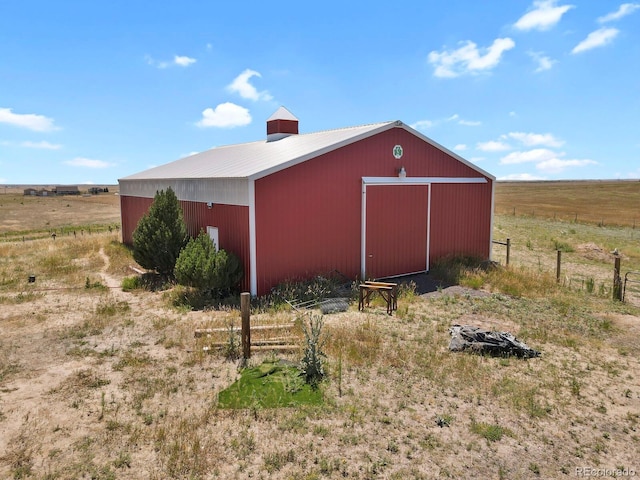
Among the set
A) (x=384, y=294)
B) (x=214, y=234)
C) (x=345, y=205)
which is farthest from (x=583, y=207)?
(x=214, y=234)

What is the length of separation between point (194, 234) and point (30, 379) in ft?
28.4

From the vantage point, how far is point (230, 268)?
12.6m

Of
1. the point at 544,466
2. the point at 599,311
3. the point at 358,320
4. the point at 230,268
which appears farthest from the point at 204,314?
the point at 599,311

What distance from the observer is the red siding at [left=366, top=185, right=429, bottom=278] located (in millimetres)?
14883

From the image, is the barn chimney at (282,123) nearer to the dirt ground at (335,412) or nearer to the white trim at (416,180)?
the white trim at (416,180)

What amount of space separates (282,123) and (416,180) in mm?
7981

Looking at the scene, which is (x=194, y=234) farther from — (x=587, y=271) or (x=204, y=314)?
(x=587, y=271)

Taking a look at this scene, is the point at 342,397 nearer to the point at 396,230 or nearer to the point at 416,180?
the point at 396,230

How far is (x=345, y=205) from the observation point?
557 inches

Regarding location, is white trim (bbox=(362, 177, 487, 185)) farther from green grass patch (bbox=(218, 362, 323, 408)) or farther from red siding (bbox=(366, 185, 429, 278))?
green grass patch (bbox=(218, 362, 323, 408))

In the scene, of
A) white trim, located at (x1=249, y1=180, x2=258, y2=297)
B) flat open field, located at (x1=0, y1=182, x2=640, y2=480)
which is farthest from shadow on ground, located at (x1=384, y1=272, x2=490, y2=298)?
white trim, located at (x1=249, y1=180, x2=258, y2=297)

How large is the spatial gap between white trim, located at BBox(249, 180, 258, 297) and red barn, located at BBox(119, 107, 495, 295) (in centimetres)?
3

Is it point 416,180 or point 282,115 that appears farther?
point 282,115

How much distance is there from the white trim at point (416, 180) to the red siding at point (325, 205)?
15 centimetres
